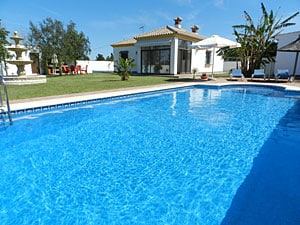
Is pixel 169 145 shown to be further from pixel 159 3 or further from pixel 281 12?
pixel 159 3

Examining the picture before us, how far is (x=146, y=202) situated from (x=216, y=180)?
4.04 ft

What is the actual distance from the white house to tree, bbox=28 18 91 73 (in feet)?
20.9

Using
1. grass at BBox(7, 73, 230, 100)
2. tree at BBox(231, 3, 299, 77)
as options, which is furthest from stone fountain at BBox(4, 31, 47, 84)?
tree at BBox(231, 3, 299, 77)

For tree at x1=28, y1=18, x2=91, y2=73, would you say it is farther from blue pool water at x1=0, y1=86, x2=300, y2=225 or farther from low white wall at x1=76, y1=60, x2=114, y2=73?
blue pool water at x1=0, y1=86, x2=300, y2=225

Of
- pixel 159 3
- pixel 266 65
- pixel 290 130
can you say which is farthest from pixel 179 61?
pixel 290 130

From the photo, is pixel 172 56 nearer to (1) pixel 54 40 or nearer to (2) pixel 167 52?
(2) pixel 167 52

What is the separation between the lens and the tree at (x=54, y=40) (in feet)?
74.8

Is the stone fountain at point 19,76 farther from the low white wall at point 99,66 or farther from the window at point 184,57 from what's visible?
the low white wall at point 99,66

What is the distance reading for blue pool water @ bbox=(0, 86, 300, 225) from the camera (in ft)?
7.97

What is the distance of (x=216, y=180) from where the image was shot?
3.11 meters

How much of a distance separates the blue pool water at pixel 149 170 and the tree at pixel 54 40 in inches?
787

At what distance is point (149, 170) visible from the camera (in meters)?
3.43

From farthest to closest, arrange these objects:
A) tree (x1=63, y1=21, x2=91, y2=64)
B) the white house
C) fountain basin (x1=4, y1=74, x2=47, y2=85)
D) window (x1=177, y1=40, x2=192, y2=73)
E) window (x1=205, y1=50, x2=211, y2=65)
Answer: window (x1=205, y1=50, x2=211, y2=65), tree (x1=63, y1=21, x2=91, y2=64), window (x1=177, y1=40, x2=192, y2=73), the white house, fountain basin (x1=4, y1=74, x2=47, y2=85)

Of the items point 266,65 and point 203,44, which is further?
point 266,65
